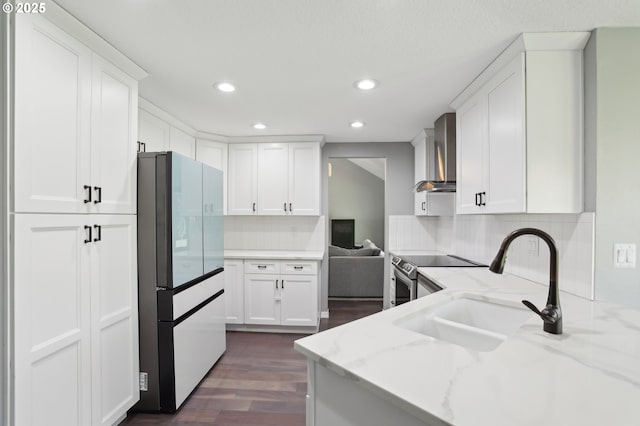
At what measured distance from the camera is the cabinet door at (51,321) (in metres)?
1.25

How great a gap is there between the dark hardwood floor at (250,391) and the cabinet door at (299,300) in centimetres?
24

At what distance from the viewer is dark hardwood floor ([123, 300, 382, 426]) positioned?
6.56ft

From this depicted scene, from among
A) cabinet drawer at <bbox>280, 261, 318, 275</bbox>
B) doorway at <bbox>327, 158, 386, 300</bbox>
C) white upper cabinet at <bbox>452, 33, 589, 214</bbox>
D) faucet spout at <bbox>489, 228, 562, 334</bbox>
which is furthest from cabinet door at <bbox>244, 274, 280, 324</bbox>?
doorway at <bbox>327, 158, 386, 300</bbox>

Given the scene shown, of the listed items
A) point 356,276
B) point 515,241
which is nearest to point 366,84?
point 515,241

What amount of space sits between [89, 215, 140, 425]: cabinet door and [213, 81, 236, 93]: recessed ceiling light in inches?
45.7

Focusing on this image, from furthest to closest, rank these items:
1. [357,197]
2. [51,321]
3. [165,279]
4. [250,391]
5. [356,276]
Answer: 1. [357,197]
2. [356,276]
3. [250,391]
4. [165,279]
5. [51,321]

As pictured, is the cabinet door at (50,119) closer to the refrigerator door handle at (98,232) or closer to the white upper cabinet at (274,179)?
the refrigerator door handle at (98,232)

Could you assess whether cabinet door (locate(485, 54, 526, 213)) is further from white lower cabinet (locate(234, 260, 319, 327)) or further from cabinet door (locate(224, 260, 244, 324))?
cabinet door (locate(224, 260, 244, 324))

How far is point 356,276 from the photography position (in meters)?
4.73

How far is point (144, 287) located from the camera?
78.7 inches

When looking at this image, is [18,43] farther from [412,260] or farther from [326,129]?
[412,260]

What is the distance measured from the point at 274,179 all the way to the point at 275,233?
31.2 inches
